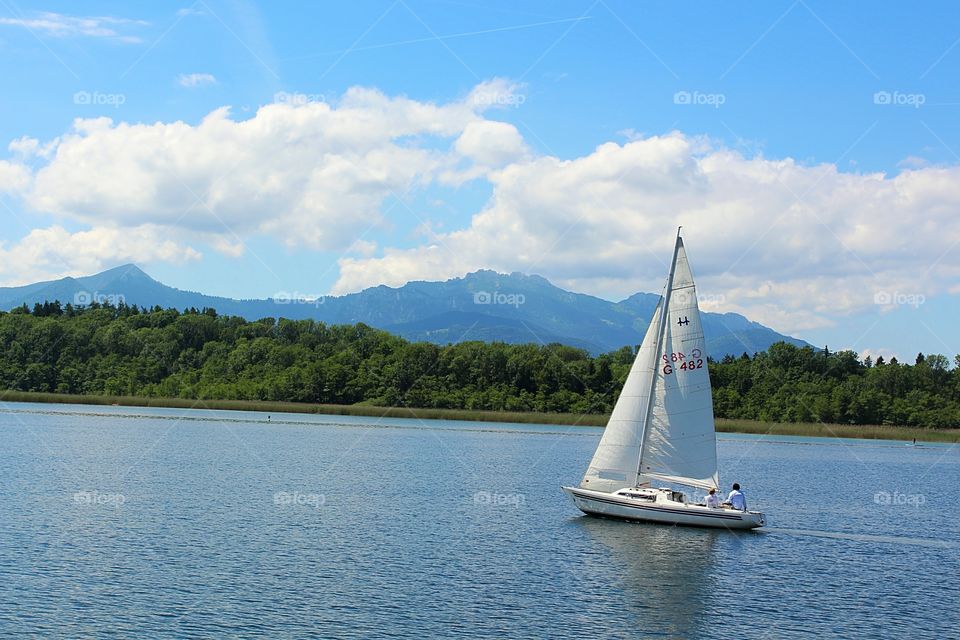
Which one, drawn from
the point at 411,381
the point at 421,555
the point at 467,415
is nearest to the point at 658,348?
the point at 421,555

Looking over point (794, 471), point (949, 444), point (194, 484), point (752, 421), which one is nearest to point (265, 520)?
point (194, 484)

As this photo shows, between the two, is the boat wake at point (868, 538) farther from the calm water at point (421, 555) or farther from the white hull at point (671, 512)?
the white hull at point (671, 512)

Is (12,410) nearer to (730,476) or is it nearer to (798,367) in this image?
(730,476)

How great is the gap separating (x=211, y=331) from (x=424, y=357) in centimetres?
5072

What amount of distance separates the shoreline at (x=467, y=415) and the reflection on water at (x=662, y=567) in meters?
95.8

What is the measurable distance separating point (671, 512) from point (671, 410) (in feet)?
16.4

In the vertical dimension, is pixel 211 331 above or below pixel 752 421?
above

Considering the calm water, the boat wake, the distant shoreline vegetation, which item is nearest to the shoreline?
the distant shoreline vegetation

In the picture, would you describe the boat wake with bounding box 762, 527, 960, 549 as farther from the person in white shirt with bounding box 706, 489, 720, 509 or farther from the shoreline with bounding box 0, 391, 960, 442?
the shoreline with bounding box 0, 391, 960, 442

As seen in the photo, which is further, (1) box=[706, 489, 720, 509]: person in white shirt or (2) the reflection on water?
(1) box=[706, 489, 720, 509]: person in white shirt

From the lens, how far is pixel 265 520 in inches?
1778

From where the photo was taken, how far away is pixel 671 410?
47781mm

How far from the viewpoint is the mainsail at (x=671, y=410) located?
156ft

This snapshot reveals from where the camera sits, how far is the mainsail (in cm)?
4756
